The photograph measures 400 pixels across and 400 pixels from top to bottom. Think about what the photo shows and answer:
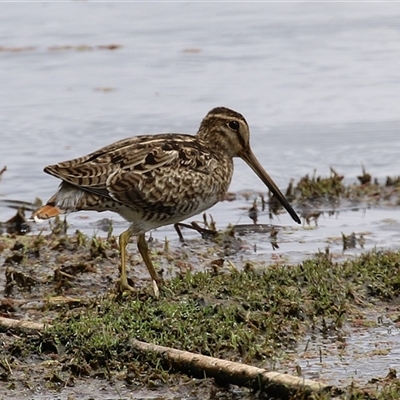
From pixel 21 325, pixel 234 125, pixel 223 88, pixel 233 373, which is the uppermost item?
pixel 223 88

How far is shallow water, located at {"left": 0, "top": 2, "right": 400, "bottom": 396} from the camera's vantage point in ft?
37.6

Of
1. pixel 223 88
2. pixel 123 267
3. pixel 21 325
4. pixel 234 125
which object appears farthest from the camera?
pixel 223 88

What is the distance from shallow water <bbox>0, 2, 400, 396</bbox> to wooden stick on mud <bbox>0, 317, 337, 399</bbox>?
304 cm

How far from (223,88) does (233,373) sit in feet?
29.4

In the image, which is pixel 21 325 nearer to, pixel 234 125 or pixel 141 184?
pixel 141 184

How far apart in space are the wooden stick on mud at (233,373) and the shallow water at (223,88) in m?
3.04

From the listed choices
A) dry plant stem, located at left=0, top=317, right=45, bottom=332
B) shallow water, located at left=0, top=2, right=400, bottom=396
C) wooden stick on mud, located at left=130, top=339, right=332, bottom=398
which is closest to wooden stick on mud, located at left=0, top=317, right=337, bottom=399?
wooden stick on mud, located at left=130, top=339, right=332, bottom=398

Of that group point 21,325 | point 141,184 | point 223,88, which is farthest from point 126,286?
point 223,88

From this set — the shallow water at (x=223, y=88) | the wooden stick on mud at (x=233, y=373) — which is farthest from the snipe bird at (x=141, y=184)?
the shallow water at (x=223, y=88)

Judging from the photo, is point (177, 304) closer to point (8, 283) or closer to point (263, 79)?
point (8, 283)

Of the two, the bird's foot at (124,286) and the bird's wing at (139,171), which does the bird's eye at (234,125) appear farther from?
the bird's foot at (124,286)

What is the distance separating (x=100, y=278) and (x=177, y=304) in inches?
47.6

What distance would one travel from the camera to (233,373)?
5.75 metres

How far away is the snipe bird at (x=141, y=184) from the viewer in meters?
7.49
